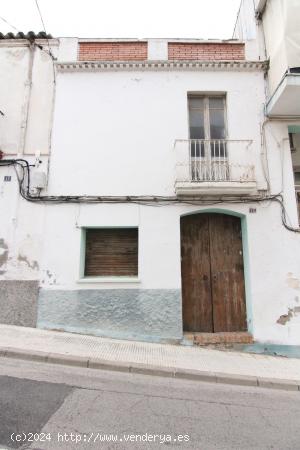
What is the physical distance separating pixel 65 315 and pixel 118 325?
1.20 m

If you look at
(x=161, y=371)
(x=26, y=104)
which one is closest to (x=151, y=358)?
(x=161, y=371)

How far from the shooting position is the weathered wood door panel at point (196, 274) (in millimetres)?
6703

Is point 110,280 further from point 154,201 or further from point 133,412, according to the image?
point 133,412

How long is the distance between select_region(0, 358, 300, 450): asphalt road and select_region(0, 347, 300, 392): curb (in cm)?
12

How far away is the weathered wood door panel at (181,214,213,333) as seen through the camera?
22.0 ft

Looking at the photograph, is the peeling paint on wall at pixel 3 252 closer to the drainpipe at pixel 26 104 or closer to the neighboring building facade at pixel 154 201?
the neighboring building facade at pixel 154 201

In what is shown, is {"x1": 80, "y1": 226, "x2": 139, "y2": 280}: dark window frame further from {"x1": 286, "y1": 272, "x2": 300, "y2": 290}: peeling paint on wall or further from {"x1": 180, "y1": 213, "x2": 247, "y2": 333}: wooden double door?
{"x1": 286, "y1": 272, "x2": 300, "y2": 290}: peeling paint on wall

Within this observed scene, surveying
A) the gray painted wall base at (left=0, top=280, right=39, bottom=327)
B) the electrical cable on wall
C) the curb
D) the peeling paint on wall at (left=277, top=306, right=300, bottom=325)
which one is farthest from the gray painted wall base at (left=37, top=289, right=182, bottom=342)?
the peeling paint on wall at (left=277, top=306, right=300, bottom=325)

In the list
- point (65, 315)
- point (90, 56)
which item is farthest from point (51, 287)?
point (90, 56)

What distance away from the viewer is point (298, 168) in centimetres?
817

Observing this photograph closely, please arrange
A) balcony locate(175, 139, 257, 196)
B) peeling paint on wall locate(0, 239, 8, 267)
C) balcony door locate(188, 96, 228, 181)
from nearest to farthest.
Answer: balcony locate(175, 139, 257, 196), peeling paint on wall locate(0, 239, 8, 267), balcony door locate(188, 96, 228, 181)

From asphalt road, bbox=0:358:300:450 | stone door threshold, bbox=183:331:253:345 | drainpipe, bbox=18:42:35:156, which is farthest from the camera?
drainpipe, bbox=18:42:35:156

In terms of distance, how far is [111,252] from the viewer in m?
6.95

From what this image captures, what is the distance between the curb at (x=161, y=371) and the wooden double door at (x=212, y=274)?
6.31ft
